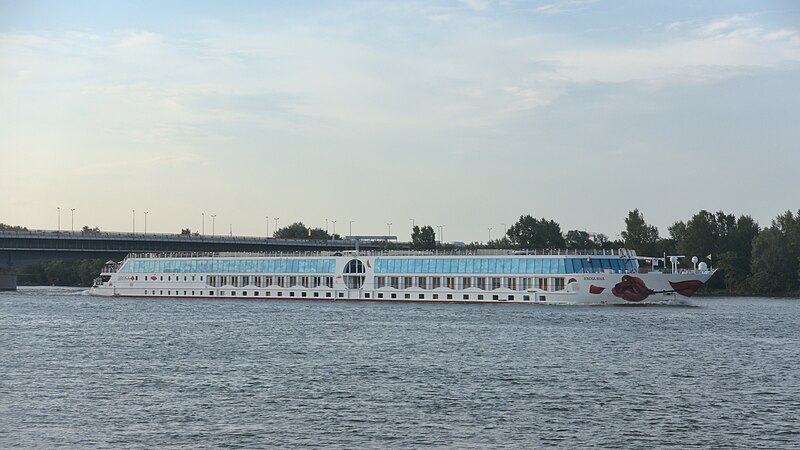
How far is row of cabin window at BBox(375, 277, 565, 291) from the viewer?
406ft

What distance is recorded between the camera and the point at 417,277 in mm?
136750

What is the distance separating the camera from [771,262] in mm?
167750

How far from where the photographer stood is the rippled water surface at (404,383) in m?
43.1

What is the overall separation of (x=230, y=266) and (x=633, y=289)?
207 feet

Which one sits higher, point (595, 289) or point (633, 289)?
point (633, 289)

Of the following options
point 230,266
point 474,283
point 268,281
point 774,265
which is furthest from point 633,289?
point 230,266

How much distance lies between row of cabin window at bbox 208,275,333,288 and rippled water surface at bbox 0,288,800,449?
44.5 m

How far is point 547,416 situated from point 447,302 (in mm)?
86886

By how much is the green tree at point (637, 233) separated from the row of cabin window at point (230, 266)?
239 feet

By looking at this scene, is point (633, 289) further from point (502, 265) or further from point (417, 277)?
point (417, 277)

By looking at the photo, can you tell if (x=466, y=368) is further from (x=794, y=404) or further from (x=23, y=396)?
(x=23, y=396)

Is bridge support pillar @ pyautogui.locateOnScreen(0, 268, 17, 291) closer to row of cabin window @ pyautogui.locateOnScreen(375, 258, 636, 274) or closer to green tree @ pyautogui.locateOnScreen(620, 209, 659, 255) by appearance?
row of cabin window @ pyautogui.locateOnScreen(375, 258, 636, 274)

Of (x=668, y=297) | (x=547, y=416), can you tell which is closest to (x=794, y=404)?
(x=547, y=416)

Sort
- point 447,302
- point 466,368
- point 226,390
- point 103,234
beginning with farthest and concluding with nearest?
point 103,234 < point 447,302 < point 466,368 < point 226,390
